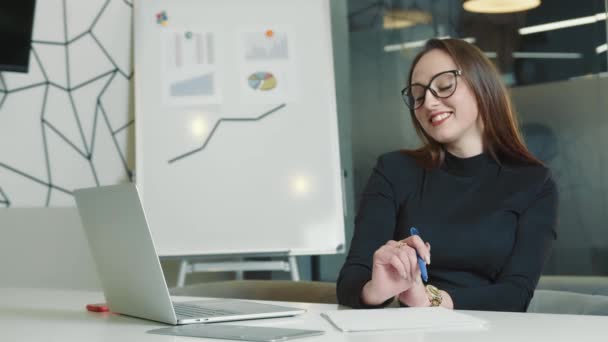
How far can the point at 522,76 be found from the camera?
413 cm

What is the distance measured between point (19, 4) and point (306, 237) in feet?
5.41

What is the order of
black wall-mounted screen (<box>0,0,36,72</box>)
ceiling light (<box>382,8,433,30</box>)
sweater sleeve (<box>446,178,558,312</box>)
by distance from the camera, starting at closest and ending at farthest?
sweater sleeve (<box>446,178,558,312</box>)
black wall-mounted screen (<box>0,0,36,72</box>)
ceiling light (<box>382,8,433,30</box>)

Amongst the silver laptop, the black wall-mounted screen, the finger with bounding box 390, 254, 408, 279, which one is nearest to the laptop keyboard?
the silver laptop

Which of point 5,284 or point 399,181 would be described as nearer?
point 399,181

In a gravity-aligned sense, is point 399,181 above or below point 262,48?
below

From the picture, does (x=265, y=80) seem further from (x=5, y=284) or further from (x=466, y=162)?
(x=466, y=162)

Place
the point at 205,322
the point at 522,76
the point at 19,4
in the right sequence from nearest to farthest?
1. the point at 205,322
2. the point at 19,4
3. the point at 522,76

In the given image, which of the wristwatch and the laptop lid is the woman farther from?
the laptop lid

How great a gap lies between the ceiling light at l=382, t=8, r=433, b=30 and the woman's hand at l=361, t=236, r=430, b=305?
3.09 m

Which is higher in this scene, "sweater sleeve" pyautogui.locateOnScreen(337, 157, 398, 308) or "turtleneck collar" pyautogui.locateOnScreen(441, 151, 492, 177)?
"turtleneck collar" pyautogui.locateOnScreen(441, 151, 492, 177)

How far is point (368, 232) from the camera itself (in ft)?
5.92

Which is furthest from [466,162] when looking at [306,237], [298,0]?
[298,0]

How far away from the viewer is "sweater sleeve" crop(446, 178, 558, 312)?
5.24ft

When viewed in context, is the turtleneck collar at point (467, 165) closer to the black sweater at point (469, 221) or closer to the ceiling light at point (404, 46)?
the black sweater at point (469, 221)
